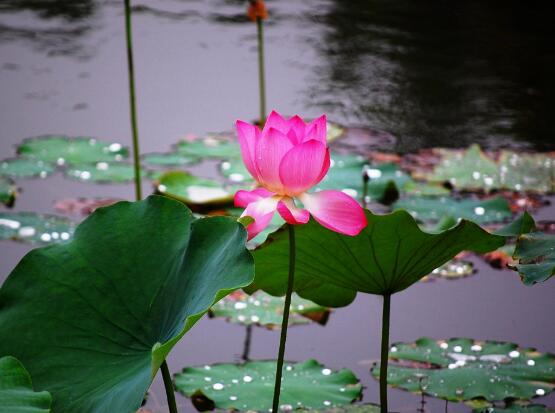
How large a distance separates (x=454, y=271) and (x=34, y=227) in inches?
33.2

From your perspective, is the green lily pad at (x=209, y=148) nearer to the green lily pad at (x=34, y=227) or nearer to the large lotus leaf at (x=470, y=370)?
the green lily pad at (x=34, y=227)

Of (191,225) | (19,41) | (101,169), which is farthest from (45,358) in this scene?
(19,41)

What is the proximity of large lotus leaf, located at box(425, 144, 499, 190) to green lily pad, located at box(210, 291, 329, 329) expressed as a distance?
0.74 meters

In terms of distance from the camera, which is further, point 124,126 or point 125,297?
point 124,126

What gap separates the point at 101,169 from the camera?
96.2 inches

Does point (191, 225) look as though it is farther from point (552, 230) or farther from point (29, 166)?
point (29, 166)

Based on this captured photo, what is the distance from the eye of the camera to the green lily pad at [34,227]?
205cm

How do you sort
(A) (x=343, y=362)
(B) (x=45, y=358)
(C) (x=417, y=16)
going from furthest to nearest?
(C) (x=417, y=16)
(A) (x=343, y=362)
(B) (x=45, y=358)

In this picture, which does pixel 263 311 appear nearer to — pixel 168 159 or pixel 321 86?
pixel 168 159

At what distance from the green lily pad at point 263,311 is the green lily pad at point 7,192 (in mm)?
640

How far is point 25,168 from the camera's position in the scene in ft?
7.94

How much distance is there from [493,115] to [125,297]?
1.99 metres

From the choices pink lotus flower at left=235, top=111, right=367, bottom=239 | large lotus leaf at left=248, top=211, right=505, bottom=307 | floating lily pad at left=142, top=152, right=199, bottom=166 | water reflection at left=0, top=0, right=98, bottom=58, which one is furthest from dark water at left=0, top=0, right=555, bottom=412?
pink lotus flower at left=235, top=111, right=367, bottom=239

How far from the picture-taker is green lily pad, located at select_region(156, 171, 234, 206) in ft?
7.18
